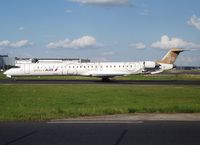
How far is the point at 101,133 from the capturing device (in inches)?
445

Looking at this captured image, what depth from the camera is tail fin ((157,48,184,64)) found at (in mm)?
58219

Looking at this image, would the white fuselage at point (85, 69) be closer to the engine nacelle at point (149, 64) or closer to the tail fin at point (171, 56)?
the engine nacelle at point (149, 64)

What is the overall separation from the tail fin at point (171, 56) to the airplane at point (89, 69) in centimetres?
230

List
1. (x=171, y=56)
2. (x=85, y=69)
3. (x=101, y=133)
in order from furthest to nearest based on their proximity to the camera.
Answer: (x=171, y=56)
(x=85, y=69)
(x=101, y=133)

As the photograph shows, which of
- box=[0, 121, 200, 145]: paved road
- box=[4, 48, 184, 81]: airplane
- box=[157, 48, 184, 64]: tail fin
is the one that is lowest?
box=[0, 121, 200, 145]: paved road

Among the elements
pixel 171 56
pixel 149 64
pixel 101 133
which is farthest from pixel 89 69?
pixel 101 133

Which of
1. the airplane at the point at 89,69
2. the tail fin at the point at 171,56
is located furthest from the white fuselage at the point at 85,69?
the tail fin at the point at 171,56

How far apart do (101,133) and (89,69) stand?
42929 millimetres

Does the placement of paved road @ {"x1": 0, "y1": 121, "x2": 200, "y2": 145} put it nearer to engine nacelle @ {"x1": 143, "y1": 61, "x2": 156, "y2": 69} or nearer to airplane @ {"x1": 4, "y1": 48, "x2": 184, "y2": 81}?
airplane @ {"x1": 4, "y1": 48, "x2": 184, "y2": 81}

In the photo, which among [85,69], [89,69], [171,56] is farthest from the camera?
[171,56]

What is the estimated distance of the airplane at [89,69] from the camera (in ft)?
174

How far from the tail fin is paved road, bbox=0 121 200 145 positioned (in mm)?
44993

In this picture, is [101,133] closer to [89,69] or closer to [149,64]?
[89,69]

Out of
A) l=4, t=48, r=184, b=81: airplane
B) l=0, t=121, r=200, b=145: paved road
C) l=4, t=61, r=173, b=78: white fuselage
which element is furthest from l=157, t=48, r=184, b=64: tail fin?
l=0, t=121, r=200, b=145: paved road
